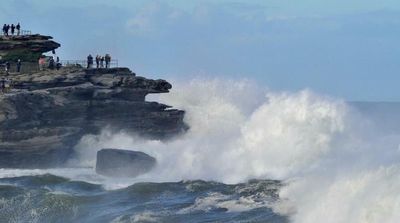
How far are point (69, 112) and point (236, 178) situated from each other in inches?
507

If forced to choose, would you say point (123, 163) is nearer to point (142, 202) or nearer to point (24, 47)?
point (142, 202)

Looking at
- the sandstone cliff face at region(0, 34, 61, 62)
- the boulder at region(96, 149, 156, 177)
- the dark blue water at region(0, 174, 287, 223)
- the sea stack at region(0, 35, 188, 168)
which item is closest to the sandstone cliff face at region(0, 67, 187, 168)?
the sea stack at region(0, 35, 188, 168)

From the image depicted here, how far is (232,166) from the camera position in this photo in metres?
44.8

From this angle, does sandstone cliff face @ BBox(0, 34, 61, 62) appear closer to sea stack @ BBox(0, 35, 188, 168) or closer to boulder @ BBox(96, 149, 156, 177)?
sea stack @ BBox(0, 35, 188, 168)

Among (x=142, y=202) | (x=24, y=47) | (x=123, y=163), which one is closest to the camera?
(x=142, y=202)

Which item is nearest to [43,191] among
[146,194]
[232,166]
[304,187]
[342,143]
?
[146,194]

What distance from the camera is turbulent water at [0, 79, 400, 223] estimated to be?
2761cm

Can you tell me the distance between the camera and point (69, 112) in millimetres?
50469

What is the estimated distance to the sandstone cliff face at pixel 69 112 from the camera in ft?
160

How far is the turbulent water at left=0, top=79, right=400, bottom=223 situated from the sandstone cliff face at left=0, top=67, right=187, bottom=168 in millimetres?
957

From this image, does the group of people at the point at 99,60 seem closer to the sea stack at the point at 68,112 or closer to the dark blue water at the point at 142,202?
the sea stack at the point at 68,112

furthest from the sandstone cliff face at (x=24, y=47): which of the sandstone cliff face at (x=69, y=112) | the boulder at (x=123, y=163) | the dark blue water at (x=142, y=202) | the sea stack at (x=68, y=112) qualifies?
the dark blue water at (x=142, y=202)

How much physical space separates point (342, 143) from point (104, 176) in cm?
1340

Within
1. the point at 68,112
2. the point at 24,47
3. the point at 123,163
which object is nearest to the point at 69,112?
the point at 68,112
